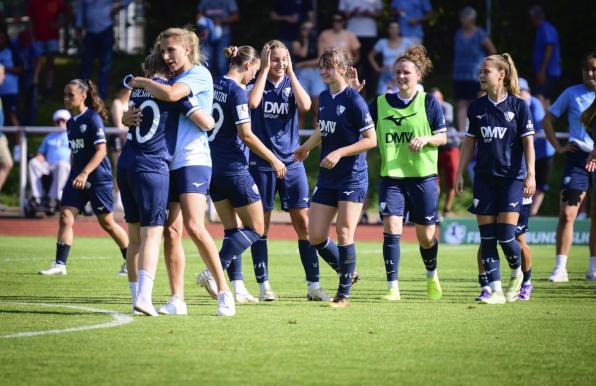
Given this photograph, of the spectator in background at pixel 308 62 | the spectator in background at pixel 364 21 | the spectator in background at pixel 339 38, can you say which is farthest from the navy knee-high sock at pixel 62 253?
the spectator in background at pixel 364 21

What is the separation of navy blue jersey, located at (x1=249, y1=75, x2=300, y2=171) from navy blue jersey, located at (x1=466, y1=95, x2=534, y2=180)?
1791 mm

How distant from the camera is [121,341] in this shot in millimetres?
7723

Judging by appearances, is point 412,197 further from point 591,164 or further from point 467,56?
point 467,56

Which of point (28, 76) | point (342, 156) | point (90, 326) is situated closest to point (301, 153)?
point (342, 156)

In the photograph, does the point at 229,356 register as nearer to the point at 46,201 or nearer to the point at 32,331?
the point at 32,331

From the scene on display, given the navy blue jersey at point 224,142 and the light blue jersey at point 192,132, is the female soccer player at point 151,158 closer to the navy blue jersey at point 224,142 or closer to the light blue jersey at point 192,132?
the light blue jersey at point 192,132

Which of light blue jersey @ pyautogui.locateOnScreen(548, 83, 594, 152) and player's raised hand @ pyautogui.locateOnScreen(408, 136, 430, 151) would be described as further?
light blue jersey @ pyautogui.locateOnScreen(548, 83, 594, 152)

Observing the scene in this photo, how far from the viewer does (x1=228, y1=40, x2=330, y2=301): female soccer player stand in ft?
35.6

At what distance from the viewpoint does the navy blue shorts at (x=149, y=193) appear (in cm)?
880

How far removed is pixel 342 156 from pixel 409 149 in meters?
0.87

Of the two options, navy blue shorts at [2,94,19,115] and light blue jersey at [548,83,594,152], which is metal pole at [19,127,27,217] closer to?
navy blue shorts at [2,94,19,115]

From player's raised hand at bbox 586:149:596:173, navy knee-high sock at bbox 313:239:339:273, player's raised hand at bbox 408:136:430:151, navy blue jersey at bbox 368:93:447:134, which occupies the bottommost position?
navy knee-high sock at bbox 313:239:339:273

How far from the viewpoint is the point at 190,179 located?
8.98 metres

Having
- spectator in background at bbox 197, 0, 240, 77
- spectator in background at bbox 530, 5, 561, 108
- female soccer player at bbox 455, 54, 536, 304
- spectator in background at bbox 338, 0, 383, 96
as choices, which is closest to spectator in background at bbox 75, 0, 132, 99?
spectator in background at bbox 197, 0, 240, 77
